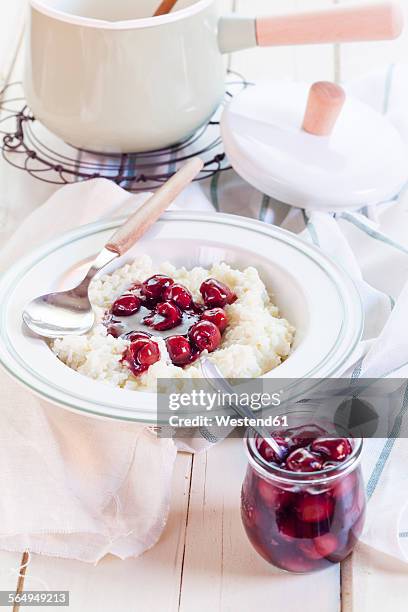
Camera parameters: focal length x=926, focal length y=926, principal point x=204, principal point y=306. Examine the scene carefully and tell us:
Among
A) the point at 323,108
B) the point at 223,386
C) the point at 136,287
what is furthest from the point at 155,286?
the point at 323,108

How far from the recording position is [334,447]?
3.28ft

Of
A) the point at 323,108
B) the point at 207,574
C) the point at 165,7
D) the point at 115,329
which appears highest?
the point at 165,7

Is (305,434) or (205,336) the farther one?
(205,336)

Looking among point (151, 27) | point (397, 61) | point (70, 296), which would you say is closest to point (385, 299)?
point (70, 296)

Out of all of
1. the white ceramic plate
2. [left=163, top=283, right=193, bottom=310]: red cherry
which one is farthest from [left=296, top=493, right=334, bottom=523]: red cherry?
[left=163, top=283, right=193, bottom=310]: red cherry

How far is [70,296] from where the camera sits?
127 cm

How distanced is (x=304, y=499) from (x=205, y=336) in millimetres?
288

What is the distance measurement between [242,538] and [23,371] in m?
0.33

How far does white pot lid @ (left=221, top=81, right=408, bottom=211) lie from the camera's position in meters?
1.51

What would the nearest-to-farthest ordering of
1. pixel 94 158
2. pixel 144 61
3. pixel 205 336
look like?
1. pixel 205 336
2. pixel 144 61
3. pixel 94 158

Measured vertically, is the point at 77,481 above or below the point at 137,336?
below

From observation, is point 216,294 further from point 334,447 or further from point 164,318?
point 334,447

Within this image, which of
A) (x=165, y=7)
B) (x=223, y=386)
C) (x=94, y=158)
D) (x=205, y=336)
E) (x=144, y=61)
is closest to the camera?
(x=223, y=386)

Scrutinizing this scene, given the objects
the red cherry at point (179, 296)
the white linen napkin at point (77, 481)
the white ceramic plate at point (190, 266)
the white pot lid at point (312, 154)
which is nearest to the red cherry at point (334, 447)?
the white ceramic plate at point (190, 266)
